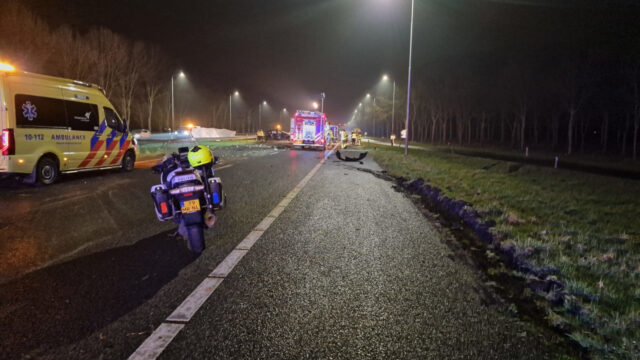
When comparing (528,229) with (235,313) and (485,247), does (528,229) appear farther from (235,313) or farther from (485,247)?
(235,313)

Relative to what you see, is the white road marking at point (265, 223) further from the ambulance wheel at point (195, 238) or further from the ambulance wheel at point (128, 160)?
the ambulance wheel at point (128, 160)

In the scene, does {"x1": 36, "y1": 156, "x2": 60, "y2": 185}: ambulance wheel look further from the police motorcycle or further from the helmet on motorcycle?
the helmet on motorcycle

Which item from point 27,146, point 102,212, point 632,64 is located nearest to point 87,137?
point 27,146

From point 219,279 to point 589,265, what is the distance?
14.0ft

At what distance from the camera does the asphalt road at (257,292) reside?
3008 millimetres

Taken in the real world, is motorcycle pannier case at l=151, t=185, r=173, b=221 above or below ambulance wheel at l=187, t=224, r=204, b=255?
above

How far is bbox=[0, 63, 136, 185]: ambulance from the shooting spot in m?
10.2

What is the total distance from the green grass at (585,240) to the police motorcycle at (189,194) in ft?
13.3

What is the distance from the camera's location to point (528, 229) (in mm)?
6633

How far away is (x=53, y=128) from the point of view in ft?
37.3

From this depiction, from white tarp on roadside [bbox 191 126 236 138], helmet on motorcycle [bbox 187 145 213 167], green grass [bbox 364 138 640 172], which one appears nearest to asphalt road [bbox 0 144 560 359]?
helmet on motorcycle [bbox 187 145 213 167]

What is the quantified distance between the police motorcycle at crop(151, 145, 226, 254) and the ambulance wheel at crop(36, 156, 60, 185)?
708 centimetres

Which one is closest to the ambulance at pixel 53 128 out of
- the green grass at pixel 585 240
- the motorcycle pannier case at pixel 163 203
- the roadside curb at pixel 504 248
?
the motorcycle pannier case at pixel 163 203

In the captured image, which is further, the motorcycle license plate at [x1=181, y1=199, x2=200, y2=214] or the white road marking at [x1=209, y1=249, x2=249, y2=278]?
the motorcycle license plate at [x1=181, y1=199, x2=200, y2=214]
